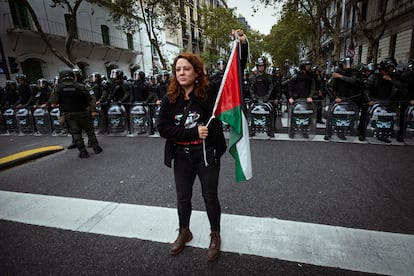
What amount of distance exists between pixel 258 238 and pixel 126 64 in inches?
1067

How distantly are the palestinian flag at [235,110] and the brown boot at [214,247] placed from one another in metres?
0.65

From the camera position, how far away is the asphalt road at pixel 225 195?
2.39 m

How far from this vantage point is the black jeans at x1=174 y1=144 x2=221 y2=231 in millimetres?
2314

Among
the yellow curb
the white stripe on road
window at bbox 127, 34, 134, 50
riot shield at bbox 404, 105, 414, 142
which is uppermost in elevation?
window at bbox 127, 34, 134, 50

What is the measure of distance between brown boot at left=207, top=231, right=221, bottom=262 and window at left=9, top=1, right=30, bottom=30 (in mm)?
19088

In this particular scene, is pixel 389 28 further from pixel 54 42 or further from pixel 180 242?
pixel 54 42

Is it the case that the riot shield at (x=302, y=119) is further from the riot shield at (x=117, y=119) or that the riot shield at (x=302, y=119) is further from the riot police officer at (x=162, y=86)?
the riot shield at (x=117, y=119)

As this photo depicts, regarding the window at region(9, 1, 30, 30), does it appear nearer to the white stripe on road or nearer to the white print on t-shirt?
the white stripe on road

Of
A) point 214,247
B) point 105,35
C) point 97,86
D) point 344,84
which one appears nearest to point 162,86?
point 97,86

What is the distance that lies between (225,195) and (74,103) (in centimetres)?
430

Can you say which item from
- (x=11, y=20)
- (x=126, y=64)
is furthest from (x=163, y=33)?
(x=11, y=20)

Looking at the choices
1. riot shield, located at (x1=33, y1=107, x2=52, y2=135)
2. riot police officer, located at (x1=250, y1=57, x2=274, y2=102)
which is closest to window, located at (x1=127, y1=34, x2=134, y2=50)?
riot shield, located at (x1=33, y1=107, x2=52, y2=135)

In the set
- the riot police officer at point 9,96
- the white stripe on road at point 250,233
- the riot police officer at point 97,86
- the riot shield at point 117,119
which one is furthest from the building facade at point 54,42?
the white stripe on road at point 250,233

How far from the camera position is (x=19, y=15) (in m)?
15.7
